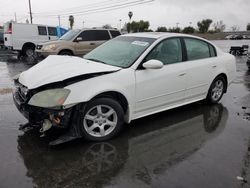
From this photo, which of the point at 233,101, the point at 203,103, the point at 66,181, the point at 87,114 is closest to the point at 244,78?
the point at 233,101

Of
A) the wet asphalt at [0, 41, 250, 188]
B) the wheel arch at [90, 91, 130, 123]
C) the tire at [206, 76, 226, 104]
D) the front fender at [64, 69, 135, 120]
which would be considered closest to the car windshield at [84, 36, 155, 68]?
the front fender at [64, 69, 135, 120]

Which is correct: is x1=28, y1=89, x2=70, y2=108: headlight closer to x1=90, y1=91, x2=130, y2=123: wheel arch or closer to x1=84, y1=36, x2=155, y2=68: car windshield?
x1=90, y1=91, x2=130, y2=123: wheel arch

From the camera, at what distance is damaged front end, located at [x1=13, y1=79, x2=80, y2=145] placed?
13.2ft

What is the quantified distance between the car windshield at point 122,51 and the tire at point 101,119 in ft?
2.60

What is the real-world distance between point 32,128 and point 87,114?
1.25 metres

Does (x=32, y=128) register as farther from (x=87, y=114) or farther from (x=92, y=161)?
(x=92, y=161)

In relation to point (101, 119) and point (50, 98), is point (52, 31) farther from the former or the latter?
point (50, 98)

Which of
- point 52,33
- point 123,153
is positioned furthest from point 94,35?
point 123,153

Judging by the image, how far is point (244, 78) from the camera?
10.5 meters

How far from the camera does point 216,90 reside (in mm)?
6598

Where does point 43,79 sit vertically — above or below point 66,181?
above

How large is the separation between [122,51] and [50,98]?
1859mm

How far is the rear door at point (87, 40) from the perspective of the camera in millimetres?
12969

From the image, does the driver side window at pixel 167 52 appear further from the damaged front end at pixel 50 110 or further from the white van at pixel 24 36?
the white van at pixel 24 36
